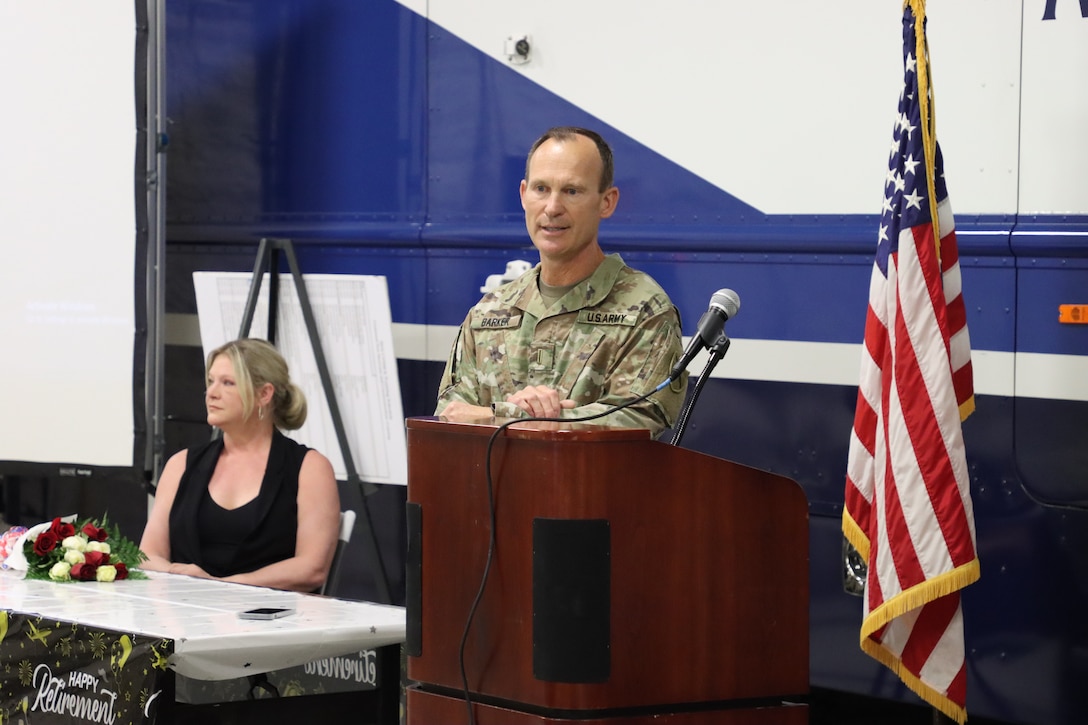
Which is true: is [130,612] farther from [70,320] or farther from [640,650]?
[70,320]

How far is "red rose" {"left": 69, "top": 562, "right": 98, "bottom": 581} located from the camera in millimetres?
3891

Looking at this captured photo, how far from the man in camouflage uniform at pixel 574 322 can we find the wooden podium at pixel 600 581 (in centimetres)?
31

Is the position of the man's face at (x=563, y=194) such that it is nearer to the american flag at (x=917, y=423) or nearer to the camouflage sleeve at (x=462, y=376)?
the camouflage sleeve at (x=462, y=376)

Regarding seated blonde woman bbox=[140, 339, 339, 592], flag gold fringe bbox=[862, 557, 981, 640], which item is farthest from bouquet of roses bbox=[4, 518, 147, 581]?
flag gold fringe bbox=[862, 557, 981, 640]

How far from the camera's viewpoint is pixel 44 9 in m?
5.68

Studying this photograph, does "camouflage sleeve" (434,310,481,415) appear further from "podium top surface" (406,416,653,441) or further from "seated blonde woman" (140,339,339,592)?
"seated blonde woman" (140,339,339,592)

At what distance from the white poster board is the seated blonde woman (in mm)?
547

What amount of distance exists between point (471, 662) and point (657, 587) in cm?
35

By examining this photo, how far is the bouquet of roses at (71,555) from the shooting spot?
3908 mm

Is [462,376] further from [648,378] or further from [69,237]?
[69,237]

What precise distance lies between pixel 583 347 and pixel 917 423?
3.27ft

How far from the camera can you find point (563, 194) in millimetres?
2996

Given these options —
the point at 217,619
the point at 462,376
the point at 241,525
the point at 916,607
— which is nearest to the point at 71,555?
the point at 241,525

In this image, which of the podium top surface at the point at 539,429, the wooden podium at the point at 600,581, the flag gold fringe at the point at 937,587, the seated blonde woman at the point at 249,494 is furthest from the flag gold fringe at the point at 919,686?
the seated blonde woman at the point at 249,494
